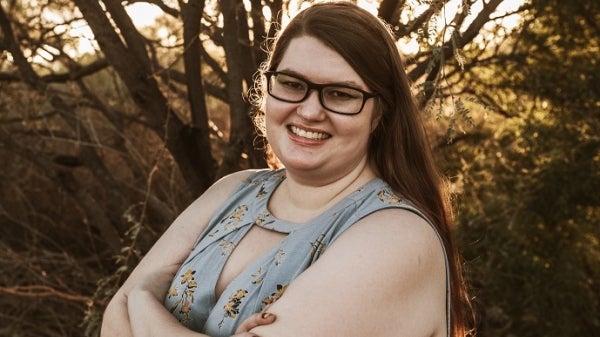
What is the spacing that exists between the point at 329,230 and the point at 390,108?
1.20ft

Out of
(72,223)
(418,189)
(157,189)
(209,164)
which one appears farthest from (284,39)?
(72,223)

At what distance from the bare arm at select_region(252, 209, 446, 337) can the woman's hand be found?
14 millimetres

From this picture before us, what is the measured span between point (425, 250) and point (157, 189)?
11.2 ft

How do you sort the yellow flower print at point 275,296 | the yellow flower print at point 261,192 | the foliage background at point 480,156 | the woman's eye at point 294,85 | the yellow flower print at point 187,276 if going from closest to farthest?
the yellow flower print at point 275,296
the woman's eye at point 294,85
the yellow flower print at point 187,276
the yellow flower print at point 261,192
the foliage background at point 480,156

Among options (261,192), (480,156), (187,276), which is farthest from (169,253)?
(480,156)

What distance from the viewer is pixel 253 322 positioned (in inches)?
73.4

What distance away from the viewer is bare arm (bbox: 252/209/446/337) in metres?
1.79

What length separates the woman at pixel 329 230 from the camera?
71.8 inches

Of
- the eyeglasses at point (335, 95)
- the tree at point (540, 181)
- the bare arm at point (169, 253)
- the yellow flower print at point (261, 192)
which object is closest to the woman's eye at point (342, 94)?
the eyeglasses at point (335, 95)

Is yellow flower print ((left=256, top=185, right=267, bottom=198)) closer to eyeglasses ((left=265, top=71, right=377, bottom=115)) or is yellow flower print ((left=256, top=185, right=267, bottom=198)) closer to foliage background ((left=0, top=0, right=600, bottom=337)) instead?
eyeglasses ((left=265, top=71, right=377, bottom=115))

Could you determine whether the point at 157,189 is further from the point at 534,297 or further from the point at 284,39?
the point at 284,39

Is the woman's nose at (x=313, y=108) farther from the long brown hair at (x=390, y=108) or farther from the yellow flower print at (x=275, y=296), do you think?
the yellow flower print at (x=275, y=296)

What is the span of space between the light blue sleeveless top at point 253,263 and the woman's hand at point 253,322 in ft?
0.35

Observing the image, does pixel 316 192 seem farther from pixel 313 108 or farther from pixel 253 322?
pixel 253 322
